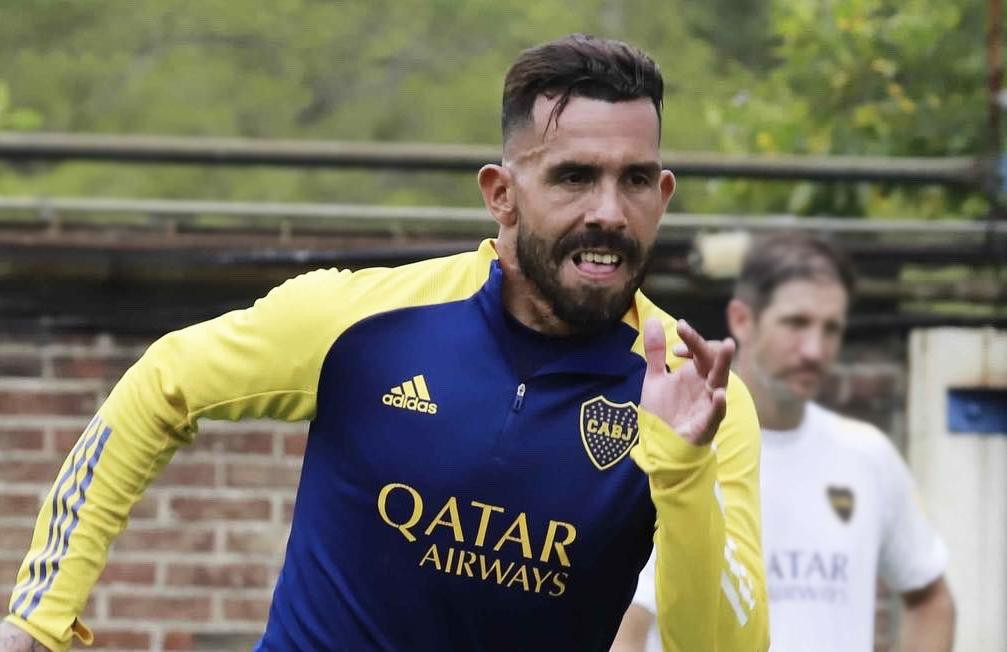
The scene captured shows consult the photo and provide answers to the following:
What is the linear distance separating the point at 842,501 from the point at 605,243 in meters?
2.10

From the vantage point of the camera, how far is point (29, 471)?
5.94 meters

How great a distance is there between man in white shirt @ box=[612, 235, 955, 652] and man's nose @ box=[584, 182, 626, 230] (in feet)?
6.06

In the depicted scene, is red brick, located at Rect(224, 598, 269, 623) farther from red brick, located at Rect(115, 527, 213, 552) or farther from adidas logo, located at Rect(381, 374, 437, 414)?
adidas logo, located at Rect(381, 374, 437, 414)

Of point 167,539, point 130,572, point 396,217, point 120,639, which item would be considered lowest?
point 120,639

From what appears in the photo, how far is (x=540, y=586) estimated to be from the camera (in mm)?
3299

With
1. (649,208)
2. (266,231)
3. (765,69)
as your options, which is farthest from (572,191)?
(765,69)

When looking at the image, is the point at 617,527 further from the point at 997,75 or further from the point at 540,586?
the point at 997,75

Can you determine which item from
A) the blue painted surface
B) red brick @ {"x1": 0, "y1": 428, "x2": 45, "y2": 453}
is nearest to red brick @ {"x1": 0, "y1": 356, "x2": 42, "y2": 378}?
red brick @ {"x1": 0, "y1": 428, "x2": 45, "y2": 453}

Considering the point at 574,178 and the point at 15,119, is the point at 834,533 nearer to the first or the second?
the point at 574,178

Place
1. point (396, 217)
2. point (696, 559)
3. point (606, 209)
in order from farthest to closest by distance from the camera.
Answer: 1. point (396, 217)
2. point (606, 209)
3. point (696, 559)

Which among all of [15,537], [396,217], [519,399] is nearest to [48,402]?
[15,537]

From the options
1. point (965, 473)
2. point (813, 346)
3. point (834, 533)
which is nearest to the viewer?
point (834, 533)

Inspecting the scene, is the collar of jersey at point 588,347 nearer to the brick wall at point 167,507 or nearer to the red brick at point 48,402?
the brick wall at point 167,507

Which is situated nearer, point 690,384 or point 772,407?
point 690,384
